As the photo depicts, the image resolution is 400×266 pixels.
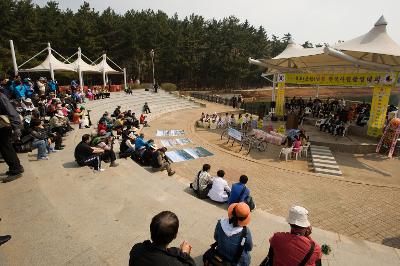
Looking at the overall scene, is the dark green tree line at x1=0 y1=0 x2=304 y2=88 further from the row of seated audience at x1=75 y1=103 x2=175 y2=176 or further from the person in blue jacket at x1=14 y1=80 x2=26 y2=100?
the row of seated audience at x1=75 y1=103 x2=175 y2=176

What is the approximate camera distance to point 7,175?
7035 mm

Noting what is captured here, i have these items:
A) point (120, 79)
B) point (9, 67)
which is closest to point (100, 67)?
point (9, 67)

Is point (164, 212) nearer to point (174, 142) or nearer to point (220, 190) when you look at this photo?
point (220, 190)

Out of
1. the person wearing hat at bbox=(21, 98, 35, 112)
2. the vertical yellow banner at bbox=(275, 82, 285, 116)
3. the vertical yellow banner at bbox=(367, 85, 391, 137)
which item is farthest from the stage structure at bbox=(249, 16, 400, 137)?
the person wearing hat at bbox=(21, 98, 35, 112)

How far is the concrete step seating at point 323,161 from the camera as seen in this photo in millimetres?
12990

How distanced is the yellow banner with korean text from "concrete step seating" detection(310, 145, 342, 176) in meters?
6.21

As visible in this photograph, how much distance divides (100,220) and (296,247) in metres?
3.89

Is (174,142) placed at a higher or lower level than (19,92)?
lower

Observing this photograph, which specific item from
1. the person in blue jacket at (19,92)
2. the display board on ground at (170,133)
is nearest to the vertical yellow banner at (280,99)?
the display board on ground at (170,133)

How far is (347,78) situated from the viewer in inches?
798

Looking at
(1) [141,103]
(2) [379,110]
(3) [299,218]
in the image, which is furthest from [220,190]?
(1) [141,103]

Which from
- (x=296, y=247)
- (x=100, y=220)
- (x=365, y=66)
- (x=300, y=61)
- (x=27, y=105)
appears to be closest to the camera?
(x=296, y=247)

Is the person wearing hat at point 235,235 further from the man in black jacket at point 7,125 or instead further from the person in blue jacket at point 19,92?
the person in blue jacket at point 19,92

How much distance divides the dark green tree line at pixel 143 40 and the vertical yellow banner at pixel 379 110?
1643 inches
